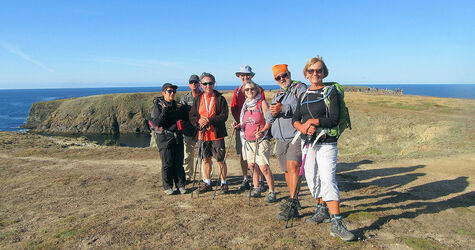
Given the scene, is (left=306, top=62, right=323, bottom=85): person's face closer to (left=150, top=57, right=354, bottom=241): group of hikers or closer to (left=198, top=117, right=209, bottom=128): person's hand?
(left=150, top=57, right=354, bottom=241): group of hikers

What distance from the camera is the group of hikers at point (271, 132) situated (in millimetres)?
4102

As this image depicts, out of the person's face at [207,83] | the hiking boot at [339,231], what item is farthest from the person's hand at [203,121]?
the hiking boot at [339,231]

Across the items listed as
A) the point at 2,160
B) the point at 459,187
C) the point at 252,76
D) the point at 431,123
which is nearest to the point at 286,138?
the point at 252,76

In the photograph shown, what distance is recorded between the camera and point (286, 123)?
5082 millimetres

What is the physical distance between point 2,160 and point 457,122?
21670mm

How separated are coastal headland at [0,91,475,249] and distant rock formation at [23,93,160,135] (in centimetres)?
4097

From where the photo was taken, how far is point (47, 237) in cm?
443

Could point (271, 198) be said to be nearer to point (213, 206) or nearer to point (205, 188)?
point (213, 206)

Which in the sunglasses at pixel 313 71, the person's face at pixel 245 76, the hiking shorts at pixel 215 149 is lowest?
the hiking shorts at pixel 215 149

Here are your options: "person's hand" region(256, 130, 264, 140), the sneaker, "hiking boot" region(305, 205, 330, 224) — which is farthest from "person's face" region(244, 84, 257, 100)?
"hiking boot" region(305, 205, 330, 224)

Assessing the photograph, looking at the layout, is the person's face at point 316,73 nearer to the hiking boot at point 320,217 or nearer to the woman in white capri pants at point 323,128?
the woman in white capri pants at point 323,128

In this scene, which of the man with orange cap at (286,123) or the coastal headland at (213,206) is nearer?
the coastal headland at (213,206)

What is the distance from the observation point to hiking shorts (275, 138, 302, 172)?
4.88 meters

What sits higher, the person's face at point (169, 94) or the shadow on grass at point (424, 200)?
the person's face at point (169, 94)
